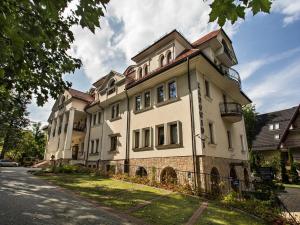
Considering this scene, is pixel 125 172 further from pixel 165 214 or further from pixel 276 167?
pixel 276 167

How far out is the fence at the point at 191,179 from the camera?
12602mm

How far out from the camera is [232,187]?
15469 mm

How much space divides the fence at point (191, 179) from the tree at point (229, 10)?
410 inches

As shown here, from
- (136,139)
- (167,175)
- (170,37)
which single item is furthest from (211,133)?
(170,37)

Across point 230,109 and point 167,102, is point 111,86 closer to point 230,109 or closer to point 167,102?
point 167,102

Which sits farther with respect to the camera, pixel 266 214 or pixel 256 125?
pixel 256 125

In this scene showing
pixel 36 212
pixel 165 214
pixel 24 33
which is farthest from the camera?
pixel 165 214

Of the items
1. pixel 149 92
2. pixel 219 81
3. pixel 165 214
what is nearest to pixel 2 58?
pixel 165 214

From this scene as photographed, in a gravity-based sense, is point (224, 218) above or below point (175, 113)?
below

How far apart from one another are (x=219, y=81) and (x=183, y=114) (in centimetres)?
510

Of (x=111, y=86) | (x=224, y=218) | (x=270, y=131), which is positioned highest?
(x=111, y=86)

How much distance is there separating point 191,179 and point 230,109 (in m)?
7.62

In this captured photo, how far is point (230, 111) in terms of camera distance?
17484 mm

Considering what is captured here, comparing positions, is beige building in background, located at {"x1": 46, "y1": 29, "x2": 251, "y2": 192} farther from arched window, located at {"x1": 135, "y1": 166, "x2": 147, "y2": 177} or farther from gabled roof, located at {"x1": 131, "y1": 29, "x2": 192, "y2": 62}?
arched window, located at {"x1": 135, "y1": 166, "x2": 147, "y2": 177}
